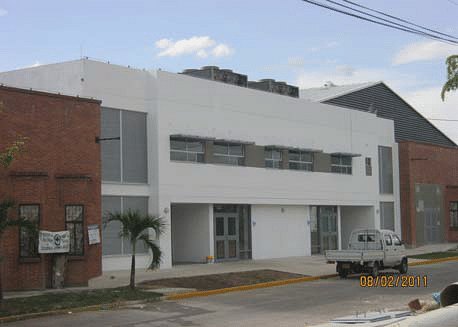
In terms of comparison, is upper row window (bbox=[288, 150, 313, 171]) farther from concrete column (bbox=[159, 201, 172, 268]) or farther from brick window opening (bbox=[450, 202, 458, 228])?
brick window opening (bbox=[450, 202, 458, 228])

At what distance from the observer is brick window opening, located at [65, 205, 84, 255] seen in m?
23.1

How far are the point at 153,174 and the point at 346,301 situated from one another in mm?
12308

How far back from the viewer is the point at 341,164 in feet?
137

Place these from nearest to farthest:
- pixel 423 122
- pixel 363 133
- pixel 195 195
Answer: pixel 195 195 → pixel 363 133 → pixel 423 122

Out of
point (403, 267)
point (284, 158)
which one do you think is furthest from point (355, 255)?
point (284, 158)

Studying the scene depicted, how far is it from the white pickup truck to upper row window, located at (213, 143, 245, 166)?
7475mm

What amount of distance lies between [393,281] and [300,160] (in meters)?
14.1

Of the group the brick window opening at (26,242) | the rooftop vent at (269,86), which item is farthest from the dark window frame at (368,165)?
the brick window opening at (26,242)

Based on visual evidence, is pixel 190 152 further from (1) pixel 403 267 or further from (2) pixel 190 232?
(1) pixel 403 267

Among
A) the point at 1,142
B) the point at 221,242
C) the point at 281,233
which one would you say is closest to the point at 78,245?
the point at 1,142

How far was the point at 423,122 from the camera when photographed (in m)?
52.9

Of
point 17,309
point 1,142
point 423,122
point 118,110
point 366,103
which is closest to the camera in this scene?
point 17,309

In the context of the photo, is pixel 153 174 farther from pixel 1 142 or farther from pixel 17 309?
pixel 17 309

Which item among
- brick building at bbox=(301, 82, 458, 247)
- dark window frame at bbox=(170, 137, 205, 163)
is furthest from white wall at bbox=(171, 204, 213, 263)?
brick building at bbox=(301, 82, 458, 247)
